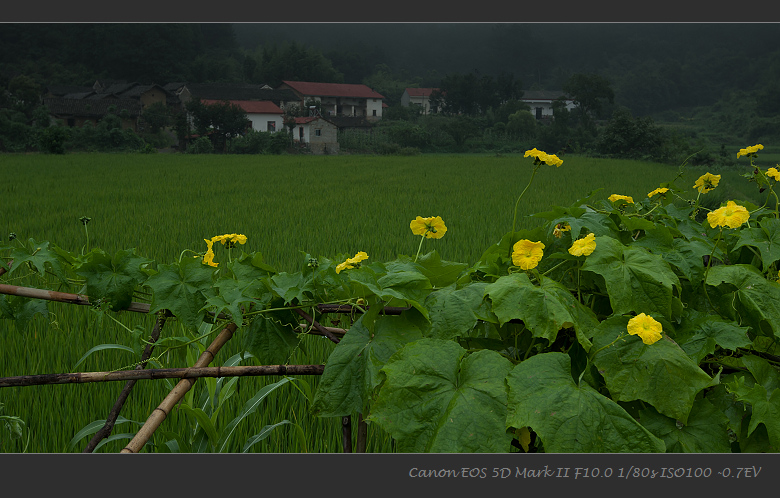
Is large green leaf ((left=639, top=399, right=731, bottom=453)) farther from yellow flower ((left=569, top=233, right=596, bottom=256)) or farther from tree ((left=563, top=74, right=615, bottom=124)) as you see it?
tree ((left=563, top=74, right=615, bottom=124))

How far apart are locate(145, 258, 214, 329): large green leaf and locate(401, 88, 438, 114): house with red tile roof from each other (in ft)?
149

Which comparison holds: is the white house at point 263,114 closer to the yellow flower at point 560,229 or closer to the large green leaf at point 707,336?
the yellow flower at point 560,229

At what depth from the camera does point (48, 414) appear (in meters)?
1.91

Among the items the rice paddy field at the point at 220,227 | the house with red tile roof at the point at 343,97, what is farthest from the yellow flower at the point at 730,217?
the house with red tile roof at the point at 343,97

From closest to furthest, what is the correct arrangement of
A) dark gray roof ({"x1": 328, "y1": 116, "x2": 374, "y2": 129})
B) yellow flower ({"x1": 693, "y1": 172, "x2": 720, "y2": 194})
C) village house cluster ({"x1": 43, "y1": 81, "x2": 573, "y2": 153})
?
yellow flower ({"x1": 693, "y1": 172, "x2": 720, "y2": 194})
village house cluster ({"x1": 43, "y1": 81, "x2": 573, "y2": 153})
dark gray roof ({"x1": 328, "y1": 116, "x2": 374, "y2": 129})

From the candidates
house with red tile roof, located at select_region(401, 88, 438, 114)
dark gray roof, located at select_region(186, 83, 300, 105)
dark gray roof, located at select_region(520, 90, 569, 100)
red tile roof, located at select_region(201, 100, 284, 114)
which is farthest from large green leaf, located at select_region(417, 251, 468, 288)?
dark gray roof, located at select_region(520, 90, 569, 100)

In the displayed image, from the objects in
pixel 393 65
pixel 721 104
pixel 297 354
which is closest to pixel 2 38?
pixel 393 65

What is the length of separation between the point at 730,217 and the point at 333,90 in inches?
1812

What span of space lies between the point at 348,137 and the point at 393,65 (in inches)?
733

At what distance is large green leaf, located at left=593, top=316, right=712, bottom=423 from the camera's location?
0.99 metres

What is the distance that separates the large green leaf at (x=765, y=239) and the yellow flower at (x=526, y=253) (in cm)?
→ 56

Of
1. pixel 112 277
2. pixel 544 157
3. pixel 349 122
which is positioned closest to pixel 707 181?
pixel 544 157

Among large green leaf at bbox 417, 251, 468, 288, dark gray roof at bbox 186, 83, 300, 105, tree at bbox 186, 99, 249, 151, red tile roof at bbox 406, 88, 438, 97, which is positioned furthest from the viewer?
red tile roof at bbox 406, 88, 438, 97

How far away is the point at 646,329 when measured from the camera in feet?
3.17
